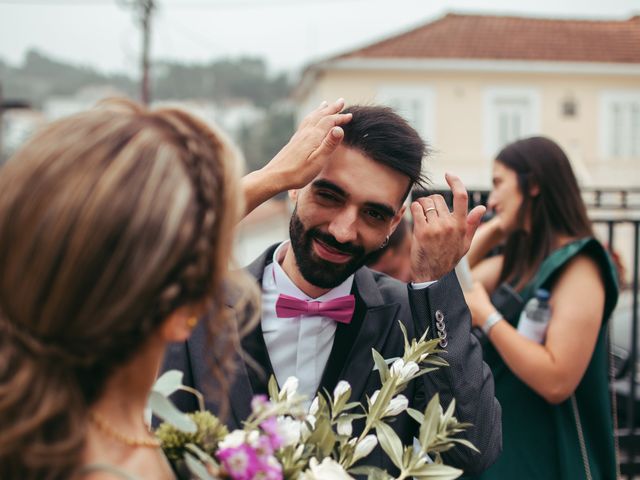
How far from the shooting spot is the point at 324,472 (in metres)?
1.21

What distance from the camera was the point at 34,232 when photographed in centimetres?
95

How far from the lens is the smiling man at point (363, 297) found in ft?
6.30

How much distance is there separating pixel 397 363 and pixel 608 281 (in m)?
1.39

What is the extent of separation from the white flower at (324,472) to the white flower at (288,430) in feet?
0.17

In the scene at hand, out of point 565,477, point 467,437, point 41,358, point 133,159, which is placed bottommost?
point 565,477

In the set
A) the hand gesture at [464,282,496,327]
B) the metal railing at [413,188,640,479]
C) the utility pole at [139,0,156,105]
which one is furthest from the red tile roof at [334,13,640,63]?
the hand gesture at [464,282,496,327]

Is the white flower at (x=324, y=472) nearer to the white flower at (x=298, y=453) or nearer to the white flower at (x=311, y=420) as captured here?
the white flower at (x=298, y=453)

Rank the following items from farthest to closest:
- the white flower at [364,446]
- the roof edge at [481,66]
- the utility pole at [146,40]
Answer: the roof edge at [481,66]
the utility pole at [146,40]
the white flower at [364,446]

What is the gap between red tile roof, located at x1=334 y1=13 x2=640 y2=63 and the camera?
19.9 m

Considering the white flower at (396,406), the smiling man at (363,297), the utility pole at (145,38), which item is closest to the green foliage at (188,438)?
the white flower at (396,406)

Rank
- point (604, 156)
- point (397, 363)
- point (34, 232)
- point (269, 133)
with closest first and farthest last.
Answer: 1. point (34, 232)
2. point (397, 363)
3. point (604, 156)
4. point (269, 133)

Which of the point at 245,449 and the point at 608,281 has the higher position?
the point at 245,449

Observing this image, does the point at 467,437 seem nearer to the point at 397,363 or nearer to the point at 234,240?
the point at 397,363

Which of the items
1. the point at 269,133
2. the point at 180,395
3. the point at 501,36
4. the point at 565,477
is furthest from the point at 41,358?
the point at 269,133
